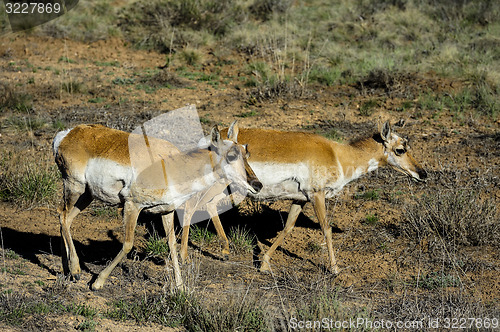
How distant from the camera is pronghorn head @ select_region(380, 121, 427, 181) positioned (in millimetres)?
8547

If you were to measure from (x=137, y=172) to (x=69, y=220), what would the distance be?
1458 millimetres

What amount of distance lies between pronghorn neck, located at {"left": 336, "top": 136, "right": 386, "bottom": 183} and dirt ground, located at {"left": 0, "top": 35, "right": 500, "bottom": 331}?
48 centimetres

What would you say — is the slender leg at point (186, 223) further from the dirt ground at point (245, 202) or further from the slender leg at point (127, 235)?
the slender leg at point (127, 235)

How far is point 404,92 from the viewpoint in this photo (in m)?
14.4

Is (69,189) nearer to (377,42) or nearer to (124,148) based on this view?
(124,148)

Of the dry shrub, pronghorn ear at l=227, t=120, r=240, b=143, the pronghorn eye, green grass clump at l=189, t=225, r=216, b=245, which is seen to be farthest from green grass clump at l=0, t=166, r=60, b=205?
the dry shrub

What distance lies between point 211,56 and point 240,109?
420 centimetres

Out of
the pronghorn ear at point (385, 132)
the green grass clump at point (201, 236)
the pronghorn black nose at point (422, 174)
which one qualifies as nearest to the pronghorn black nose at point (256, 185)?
the green grass clump at point (201, 236)

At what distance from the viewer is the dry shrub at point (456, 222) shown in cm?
839

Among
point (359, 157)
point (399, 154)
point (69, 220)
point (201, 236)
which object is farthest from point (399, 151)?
point (69, 220)

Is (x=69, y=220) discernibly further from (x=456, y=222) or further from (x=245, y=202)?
(x=456, y=222)

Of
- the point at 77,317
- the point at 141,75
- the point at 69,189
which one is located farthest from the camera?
the point at 141,75

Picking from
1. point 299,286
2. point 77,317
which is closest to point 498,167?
point 299,286

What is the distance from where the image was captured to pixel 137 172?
688 cm
